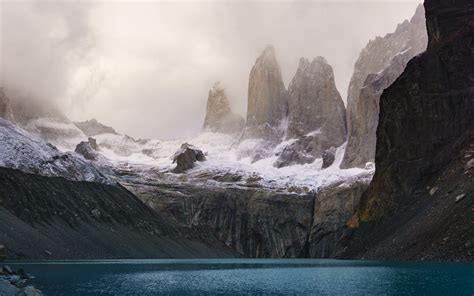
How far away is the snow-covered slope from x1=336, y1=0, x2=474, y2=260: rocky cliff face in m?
79.8

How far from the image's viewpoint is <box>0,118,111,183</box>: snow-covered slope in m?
155

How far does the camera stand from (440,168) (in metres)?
118

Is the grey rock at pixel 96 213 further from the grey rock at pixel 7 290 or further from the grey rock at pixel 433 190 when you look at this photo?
the grey rock at pixel 7 290

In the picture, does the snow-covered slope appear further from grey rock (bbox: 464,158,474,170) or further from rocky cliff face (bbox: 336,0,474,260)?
grey rock (bbox: 464,158,474,170)

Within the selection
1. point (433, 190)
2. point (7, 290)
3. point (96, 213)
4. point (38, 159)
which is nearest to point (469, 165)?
point (433, 190)

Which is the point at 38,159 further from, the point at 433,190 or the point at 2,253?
the point at 433,190

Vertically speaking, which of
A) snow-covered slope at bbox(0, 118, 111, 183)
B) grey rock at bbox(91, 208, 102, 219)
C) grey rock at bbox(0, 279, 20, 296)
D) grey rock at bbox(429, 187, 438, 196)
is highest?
snow-covered slope at bbox(0, 118, 111, 183)

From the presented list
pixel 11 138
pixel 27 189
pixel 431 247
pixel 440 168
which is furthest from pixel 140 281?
pixel 11 138

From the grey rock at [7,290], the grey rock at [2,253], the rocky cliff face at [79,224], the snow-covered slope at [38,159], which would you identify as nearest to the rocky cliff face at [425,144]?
the rocky cliff face at [79,224]

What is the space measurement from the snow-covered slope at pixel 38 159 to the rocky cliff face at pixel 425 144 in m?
79.8

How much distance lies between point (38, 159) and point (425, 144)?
101125 millimetres

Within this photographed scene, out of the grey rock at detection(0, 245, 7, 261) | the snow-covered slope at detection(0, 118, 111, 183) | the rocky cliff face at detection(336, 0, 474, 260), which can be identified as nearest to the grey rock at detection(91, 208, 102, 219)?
the snow-covered slope at detection(0, 118, 111, 183)

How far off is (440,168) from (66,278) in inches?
3148

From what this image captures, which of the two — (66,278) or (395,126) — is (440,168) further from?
(66,278)
